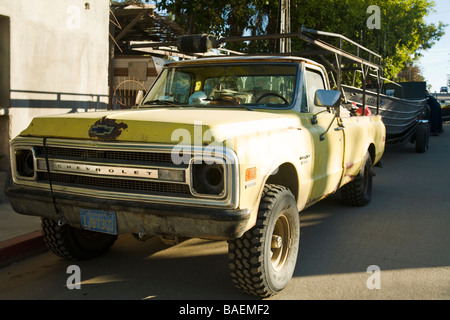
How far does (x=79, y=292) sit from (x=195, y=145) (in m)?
1.64

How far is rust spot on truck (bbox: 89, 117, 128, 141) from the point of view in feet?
11.1

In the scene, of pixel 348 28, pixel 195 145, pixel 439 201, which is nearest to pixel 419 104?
pixel 348 28

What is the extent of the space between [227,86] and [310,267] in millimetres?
1951

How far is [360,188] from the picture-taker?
21.4 feet

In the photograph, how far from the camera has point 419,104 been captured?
14945 mm

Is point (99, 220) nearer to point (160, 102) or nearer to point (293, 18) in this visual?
point (160, 102)

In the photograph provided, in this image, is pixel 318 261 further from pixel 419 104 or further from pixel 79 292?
pixel 419 104

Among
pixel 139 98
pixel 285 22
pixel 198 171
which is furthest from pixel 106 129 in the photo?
pixel 285 22

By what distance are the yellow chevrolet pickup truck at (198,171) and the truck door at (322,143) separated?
0.03m

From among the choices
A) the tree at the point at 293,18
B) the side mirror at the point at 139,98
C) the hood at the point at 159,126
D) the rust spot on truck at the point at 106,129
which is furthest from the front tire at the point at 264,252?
the tree at the point at 293,18

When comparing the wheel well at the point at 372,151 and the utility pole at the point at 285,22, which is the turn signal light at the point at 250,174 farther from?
the utility pole at the point at 285,22

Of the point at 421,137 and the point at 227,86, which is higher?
the point at 227,86

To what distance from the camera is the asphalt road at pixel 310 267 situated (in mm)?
3758

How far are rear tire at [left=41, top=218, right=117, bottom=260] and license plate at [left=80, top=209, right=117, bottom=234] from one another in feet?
2.47
